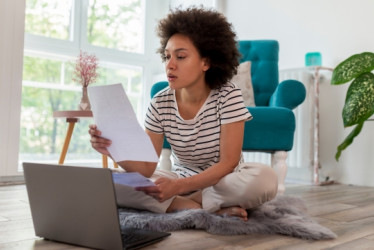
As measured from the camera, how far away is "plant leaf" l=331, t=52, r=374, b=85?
2.20 m

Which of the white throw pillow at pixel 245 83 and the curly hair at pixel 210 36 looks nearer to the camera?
the curly hair at pixel 210 36

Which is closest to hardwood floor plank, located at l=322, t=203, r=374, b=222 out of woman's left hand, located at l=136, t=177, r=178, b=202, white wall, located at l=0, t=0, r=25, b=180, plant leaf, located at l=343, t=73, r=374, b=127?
plant leaf, located at l=343, t=73, r=374, b=127

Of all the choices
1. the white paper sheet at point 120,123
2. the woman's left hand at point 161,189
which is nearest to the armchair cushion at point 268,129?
the woman's left hand at point 161,189

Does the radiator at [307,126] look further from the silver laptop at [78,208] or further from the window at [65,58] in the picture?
the silver laptop at [78,208]

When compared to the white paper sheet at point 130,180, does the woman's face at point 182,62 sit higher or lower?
higher

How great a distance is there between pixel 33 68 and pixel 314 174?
218 centimetres

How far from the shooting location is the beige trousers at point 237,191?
47.9 inches

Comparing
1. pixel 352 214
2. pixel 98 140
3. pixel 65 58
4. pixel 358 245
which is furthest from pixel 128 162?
pixel 65 58

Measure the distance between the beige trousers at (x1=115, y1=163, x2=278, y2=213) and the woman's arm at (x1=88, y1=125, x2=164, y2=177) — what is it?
0.24ft

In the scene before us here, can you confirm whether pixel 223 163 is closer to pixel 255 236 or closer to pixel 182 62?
pixel 255 236

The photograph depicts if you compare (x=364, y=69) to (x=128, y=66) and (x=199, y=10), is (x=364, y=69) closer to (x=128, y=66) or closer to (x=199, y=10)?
(x=199, y=10)

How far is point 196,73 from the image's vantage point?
1.30 meters

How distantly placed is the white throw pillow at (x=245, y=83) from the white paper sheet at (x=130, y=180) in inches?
59.0

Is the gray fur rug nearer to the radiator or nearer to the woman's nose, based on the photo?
the woman's nose
